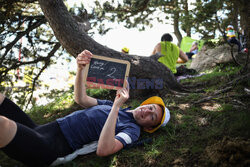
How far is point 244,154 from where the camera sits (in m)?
1.33

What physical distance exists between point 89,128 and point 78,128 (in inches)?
4.9

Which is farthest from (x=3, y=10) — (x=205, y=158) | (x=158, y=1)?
(x=205, y=158)

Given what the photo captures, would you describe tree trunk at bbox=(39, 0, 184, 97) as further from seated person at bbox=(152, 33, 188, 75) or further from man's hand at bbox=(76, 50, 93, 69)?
man's hand at bbox=(76, 50, 93, 69)

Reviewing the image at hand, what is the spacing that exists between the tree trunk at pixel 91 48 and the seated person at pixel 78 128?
1.25m

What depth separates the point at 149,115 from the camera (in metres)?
2.25

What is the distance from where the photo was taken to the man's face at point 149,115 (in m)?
2.25

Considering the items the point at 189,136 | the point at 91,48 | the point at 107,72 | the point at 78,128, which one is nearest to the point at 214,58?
the point at 91,48

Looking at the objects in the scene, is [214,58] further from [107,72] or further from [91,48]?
[107,72]

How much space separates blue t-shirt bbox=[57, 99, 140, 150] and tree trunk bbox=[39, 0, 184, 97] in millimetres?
1624

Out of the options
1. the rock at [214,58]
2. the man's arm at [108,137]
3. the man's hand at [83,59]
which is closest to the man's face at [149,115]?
the man's arm at [108,137]

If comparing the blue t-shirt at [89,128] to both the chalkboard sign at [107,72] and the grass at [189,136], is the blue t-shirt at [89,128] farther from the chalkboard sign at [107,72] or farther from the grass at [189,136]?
the chalkboard sign at [107,72]

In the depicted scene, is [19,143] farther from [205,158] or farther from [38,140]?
[205,158]

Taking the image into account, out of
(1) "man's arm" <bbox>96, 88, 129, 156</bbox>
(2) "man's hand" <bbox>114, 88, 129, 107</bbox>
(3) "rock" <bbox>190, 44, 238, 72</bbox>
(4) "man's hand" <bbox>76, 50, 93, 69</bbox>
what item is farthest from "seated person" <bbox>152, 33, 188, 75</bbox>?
(1) "man's arm" <bbox>96, 88, 129, 156</bbox>

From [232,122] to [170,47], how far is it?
332 centimetres
